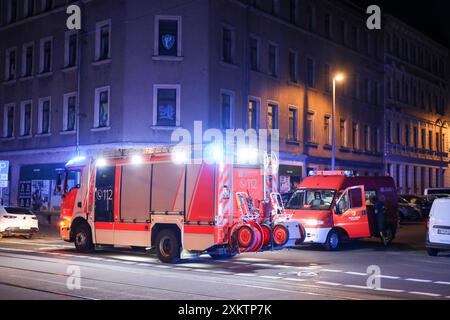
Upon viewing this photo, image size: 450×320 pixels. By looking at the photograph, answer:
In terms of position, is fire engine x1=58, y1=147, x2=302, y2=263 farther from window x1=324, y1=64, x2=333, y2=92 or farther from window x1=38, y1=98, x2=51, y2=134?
window x1=324, y1=64, x2=333, y2=92

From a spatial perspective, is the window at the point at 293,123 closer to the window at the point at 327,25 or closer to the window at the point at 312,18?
the window at the point at 312,18

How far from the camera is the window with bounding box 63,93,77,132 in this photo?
3447 centimetres

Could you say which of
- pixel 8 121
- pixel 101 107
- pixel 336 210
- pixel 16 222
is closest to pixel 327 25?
pixel 101 107

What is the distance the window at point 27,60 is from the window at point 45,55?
1.33 m

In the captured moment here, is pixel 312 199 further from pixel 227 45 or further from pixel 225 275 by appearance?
pixel 227 45

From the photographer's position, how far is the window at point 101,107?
1262 inches

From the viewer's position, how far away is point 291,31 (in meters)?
38.1

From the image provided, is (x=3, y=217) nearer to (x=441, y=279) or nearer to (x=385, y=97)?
(x=441, y=279)

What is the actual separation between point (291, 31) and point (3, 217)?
2141 cm

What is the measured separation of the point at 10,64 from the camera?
39.3 m

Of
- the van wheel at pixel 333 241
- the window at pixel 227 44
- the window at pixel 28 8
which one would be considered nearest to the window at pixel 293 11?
the window at pixel 227 44

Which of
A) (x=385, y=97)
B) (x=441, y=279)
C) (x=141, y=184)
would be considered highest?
(x=385, y=97)
